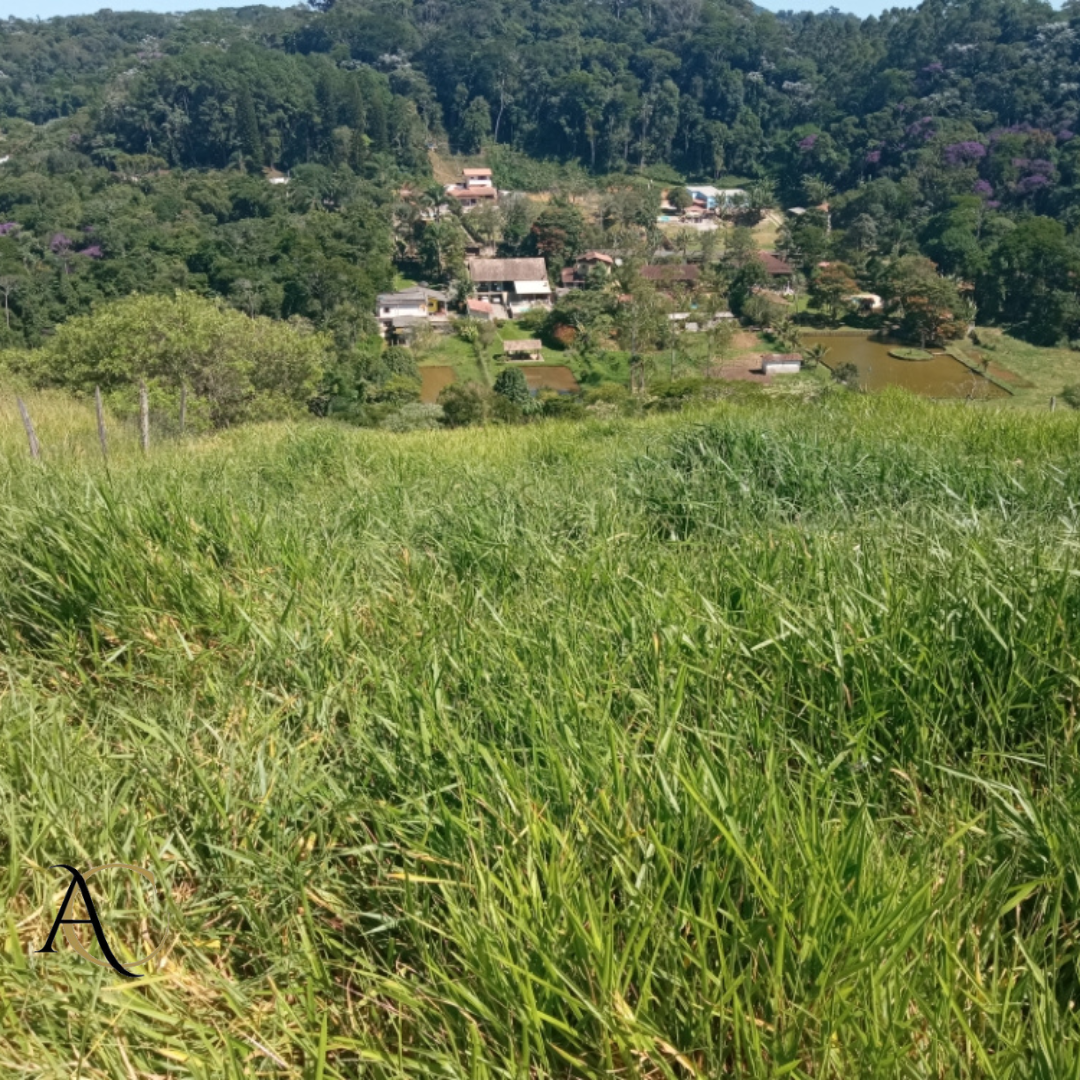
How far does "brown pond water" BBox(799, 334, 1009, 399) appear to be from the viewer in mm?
33500

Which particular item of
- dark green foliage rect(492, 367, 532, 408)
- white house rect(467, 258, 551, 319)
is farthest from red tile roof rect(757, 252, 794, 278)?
dark green foliage rect(492, 367, 532, 408)

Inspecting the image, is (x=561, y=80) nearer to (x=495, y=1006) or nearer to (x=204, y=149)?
(x=204, y=149)

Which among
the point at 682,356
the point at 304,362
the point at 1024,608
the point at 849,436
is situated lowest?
the point at 682,356

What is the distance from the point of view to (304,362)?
69.6ft

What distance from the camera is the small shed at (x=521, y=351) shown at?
40.8m

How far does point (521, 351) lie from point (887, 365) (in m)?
14.7

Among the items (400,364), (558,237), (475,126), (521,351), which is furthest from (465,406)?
(475,126)

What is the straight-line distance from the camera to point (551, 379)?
37125 millimetres

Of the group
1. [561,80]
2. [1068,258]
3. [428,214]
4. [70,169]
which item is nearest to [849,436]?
[1068,258]

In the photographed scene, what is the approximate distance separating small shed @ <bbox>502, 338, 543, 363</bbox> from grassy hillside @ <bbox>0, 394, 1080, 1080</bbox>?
3844 cm

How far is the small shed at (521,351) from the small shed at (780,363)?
957 centimetres

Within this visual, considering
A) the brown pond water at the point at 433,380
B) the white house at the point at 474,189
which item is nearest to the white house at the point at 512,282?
the brown pond water at the point at 433,380

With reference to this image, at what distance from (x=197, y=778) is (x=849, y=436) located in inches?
157

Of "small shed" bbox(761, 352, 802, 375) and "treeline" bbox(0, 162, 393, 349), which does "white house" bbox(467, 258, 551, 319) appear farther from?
"small shed" bbox(761, 352, 802, 375)
